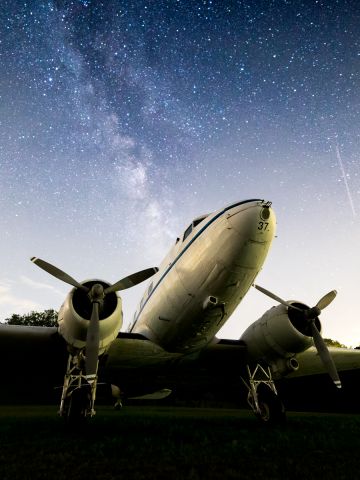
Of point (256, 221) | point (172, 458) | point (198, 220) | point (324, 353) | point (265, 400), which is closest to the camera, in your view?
point (172, 458)

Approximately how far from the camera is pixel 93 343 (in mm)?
7160

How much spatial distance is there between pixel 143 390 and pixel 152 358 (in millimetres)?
7443

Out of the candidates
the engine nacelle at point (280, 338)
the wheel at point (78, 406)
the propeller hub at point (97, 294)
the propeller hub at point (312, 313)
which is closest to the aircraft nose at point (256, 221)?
the propeller hub at point (97, 294)

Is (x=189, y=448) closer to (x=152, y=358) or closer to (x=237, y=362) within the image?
(x=152, y=358)

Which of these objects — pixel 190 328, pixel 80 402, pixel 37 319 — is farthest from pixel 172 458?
pixel 37 319

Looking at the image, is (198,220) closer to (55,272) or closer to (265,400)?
(55,272)

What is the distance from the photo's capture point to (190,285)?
8492 mm

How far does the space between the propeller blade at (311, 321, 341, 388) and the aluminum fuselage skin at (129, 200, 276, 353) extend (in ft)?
9.09

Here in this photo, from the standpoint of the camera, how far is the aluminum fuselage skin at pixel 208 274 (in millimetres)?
7477

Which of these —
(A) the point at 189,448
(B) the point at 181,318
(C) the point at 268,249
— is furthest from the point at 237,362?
(A) the point at 189,448

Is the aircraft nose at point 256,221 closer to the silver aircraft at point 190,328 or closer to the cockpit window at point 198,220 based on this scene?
the silver aircraft at point 190,328

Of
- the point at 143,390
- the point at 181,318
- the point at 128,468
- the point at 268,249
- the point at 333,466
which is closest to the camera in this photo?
the point at 128,468

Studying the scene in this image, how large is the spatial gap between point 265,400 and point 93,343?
5780 mm

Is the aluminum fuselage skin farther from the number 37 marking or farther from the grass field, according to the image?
the grass field
